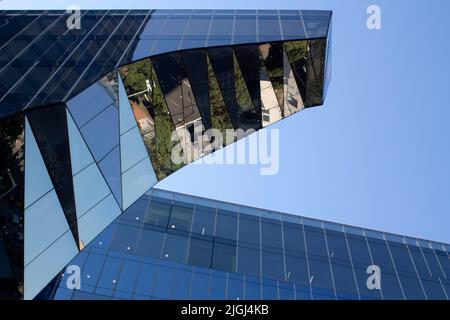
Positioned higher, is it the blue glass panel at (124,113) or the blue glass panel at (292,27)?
the blue glass panel at (292,27)

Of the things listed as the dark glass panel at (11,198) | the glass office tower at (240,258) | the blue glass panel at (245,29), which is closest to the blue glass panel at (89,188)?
the dark glass panel at (11,198)

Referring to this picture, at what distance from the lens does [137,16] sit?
2372 centimetres

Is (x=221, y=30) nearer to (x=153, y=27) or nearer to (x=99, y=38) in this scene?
(x=153, y=27)

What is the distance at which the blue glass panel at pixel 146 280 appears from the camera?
102 ft

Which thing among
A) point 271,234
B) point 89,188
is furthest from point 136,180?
point 271,234

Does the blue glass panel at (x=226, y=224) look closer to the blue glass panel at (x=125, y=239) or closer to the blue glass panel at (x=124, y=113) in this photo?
the blue glass panel at (x=125, y=239)

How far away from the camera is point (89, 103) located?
49.2ft

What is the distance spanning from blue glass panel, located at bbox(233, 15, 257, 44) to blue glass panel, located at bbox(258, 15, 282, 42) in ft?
0.94

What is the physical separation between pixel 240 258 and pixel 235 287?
2.93m

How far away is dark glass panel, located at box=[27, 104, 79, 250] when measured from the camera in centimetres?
1314

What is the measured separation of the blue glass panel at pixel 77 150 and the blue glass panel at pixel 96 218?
7.35 feet

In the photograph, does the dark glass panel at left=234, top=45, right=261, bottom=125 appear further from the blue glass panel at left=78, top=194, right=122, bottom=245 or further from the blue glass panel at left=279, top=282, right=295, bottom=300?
the blue glass panel at left=279, top=282, right=295, bottom=300
